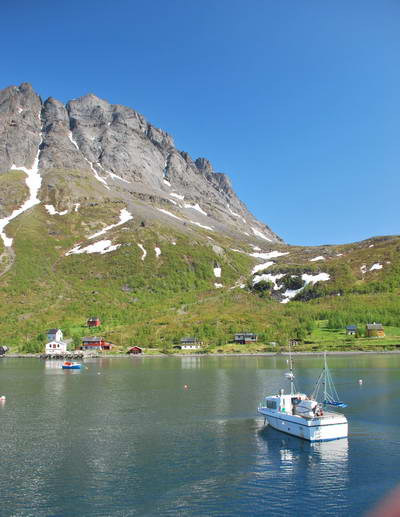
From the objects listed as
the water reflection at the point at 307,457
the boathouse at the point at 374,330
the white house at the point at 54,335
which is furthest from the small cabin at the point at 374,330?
the water reflection at the point at 307,457

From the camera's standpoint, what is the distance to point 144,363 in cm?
13762

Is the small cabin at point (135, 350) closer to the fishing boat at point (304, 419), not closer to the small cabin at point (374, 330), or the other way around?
the small cabin at point (374, 330)

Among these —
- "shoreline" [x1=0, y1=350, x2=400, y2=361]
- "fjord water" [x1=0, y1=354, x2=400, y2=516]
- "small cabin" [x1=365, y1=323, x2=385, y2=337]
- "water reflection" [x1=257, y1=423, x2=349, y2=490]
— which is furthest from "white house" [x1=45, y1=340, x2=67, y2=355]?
"water reflection" [x1=257, y1=423, x2=349, y2=490]

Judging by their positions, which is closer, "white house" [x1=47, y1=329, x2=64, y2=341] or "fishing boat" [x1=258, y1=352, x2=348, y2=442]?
"fishing boat" [x1=258, y1=352, x2=348, y2=442]

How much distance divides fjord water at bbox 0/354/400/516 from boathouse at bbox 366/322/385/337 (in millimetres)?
80754

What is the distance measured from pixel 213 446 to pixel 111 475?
12.1 metres

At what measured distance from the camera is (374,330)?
166500mm

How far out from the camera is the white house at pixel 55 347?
166125 mm

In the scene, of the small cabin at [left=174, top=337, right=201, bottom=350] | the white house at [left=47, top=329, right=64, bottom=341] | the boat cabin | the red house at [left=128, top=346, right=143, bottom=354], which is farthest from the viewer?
the white house at [left=47, top=329, right=64, bottom=341]

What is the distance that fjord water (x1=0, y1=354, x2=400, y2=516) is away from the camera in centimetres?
3412

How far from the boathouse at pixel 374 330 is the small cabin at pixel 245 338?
1551 inches

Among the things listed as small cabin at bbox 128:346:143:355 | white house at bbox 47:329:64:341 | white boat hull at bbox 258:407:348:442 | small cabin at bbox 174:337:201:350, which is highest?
white house at bbox 47:329:64:341

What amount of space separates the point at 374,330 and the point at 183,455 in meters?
136

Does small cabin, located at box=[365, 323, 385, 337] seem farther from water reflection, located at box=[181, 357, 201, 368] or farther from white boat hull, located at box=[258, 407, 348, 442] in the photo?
white boat hull, located at box=[258, 407, 348, 442]
